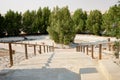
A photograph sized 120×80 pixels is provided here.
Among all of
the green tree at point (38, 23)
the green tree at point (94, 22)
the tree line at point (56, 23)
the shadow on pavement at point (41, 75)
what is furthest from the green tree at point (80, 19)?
the shadow on pavement at point (41, 75)

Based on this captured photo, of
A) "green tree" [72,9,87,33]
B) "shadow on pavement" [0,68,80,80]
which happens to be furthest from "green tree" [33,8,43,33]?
"shadow on pavement" [0,68,80,80]

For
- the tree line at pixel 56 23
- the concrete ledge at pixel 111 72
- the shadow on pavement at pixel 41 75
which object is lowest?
the shadow on pavement at pixel 41 75

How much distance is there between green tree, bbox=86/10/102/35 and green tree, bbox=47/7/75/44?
9.52 metres

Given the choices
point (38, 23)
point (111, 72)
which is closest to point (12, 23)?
point (38, 23)

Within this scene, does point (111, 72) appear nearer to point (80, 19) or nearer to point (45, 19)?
point (80, 19)

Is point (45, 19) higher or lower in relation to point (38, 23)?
higher

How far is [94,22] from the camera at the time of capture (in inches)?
2092

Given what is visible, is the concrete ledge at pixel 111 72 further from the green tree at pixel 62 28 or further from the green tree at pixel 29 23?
the green tree at pixel 29 23

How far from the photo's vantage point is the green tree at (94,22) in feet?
166

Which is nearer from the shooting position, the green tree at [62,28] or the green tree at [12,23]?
the green tree at [62,28]

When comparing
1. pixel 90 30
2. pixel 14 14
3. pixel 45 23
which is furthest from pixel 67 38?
pixel 14 14

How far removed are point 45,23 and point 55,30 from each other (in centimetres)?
1553

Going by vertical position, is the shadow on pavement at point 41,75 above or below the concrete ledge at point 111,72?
below

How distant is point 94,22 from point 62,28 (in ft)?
43.8
